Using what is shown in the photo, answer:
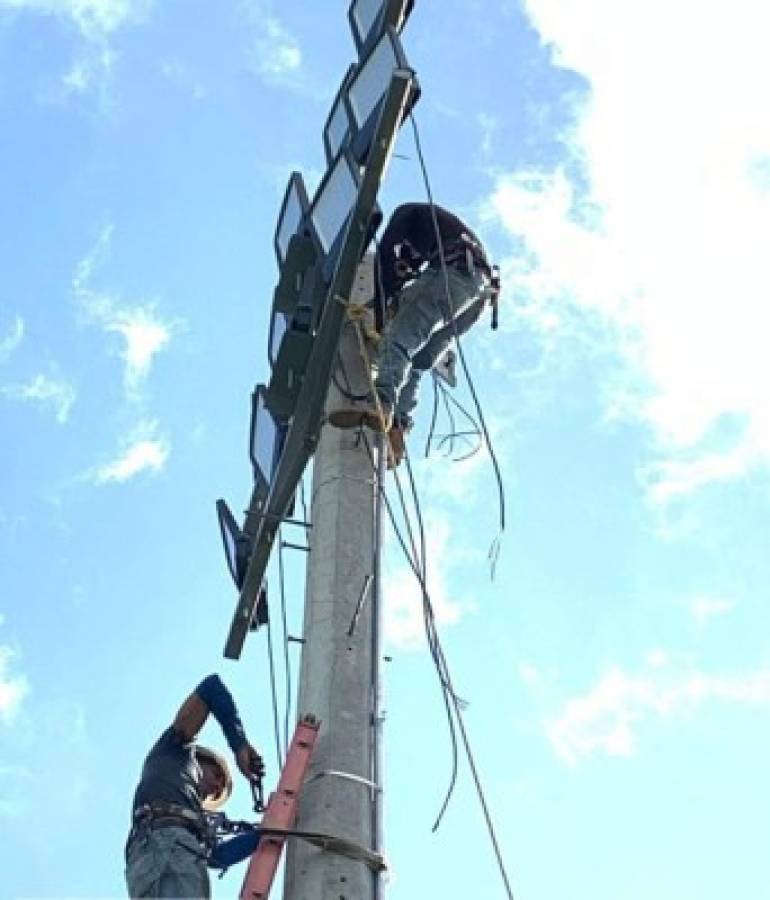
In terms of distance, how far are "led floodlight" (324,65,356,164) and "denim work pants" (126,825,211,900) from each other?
3.63 m

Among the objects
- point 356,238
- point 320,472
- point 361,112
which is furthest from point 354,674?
point 361,112

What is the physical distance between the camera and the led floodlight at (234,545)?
321 inches

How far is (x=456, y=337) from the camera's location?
7.63m

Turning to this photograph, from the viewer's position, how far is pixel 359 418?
24.0 ft

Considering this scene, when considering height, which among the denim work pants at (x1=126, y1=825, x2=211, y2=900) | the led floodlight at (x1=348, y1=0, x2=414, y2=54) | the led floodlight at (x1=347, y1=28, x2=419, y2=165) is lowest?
the denim work pants at (x1=126, y1=825, x2=211, y2=900)

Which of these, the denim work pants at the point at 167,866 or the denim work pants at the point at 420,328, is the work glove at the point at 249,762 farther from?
the denim work pants at the point at 420,328

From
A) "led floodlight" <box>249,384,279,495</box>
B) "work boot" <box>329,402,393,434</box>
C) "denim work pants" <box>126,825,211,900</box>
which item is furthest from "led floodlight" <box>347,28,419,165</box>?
"denim work pants" <box>126,825,211,900</box>

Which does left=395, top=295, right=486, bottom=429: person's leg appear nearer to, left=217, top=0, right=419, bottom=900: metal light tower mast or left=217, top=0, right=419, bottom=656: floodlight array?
left=217, top=0, right=419, bottom=900: metal light tower mast

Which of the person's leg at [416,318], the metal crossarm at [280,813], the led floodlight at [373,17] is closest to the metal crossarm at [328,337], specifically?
the person's leg at [416,318]

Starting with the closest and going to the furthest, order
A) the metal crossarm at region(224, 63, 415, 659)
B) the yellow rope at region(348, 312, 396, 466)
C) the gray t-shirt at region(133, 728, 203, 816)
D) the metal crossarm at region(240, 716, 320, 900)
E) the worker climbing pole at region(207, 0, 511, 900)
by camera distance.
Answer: the metal crossarm at region(240, 716, 320, 900)
the worker climbing pole at region(207, 0, 511, 900)
the gray t-shirt at region(133, 728, 203, 816)
the metal crossarm at region(224, 63, 415, 659)
the yellow rope at region(348, 312, 396, 466)

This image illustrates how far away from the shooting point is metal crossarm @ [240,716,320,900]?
217 inches

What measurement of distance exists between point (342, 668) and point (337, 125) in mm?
3218

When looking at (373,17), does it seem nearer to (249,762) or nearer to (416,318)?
(416,318)

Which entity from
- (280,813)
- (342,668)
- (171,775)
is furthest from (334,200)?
(280,813)
